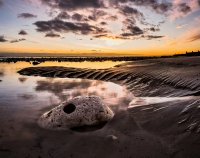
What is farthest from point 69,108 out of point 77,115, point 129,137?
point 129,137

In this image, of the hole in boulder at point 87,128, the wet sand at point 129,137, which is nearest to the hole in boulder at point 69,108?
the hole in boulder at point 87,128

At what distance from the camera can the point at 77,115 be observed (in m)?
7.21

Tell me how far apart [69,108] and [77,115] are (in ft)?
1.84

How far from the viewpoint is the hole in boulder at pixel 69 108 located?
24.8 ft

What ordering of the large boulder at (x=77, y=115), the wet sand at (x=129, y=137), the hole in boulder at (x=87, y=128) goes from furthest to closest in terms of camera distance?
the large boulder at (x=77, y=115) → the hole in boulder at (x=87, y=128) → the wet sand at (x=129, y=137)

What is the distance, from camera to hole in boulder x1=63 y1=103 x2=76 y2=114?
757 cm

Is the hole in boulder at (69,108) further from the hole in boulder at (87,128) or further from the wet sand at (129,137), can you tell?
the wet sand at (129,137)

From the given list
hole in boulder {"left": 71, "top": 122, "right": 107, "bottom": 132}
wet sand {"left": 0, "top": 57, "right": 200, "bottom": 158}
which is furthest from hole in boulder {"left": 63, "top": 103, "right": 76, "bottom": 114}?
wet sand {"left": 0, "top": 57, "right": 200, "bottom": 158}

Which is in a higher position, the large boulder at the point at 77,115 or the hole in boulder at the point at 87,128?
the large boulder at the point at 77,115

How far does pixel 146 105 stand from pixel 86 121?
8.65ft

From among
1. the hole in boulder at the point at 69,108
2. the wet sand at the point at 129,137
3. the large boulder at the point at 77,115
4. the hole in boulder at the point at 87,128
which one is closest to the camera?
the wet sand at the point at 129,137

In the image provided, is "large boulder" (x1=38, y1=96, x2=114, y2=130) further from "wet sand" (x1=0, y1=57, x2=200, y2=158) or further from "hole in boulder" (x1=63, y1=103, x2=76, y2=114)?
"wet sand" (x1=0, y1=57, x2=200, y2=158)

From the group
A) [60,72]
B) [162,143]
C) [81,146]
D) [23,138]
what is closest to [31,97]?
[23,138]

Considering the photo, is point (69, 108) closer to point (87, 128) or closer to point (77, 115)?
point (77, 115)
